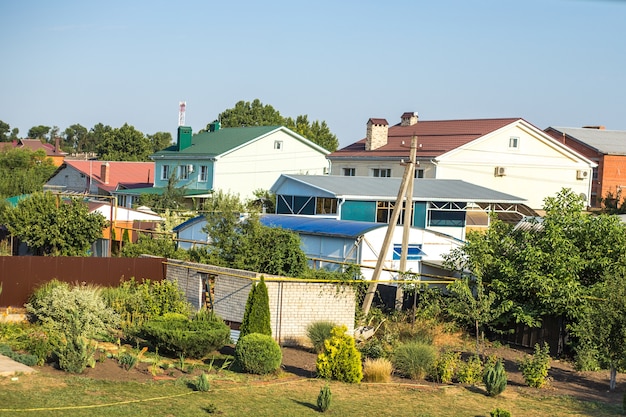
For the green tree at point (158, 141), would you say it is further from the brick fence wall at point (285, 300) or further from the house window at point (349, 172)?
the brick fence wall at point (285, 300)

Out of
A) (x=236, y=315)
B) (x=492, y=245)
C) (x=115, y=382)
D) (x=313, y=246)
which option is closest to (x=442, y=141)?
(x=313, y=246)

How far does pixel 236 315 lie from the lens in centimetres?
2244

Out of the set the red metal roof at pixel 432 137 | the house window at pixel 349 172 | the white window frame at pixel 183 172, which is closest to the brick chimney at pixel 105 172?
the white window frame at pixel 183 172

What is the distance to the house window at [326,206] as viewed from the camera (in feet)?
135

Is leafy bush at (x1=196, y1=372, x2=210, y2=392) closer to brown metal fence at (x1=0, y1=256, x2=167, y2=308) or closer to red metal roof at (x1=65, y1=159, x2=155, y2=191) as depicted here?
brown metal fence at (x1=0, y1=256, x2=167, y2=308)

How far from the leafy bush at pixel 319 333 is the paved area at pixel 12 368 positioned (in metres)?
7.00

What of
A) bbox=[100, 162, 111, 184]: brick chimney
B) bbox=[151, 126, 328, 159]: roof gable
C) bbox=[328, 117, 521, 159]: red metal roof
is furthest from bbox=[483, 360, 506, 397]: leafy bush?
bbox=[100, 162, 111, 184]: brick chimney

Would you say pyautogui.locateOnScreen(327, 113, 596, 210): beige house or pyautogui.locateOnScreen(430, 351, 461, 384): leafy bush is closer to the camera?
pyautogui.locateOnScreen(430, 351, 461, 384): leafy bush

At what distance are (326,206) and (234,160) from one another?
21019 millimetres

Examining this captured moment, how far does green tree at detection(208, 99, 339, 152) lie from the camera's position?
108625 millimetres

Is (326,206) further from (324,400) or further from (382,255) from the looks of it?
(324,400)

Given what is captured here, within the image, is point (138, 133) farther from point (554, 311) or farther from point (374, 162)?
point (554, 311)

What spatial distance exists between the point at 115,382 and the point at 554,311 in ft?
38.7

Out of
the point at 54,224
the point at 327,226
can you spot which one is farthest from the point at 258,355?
the point at 54,224
